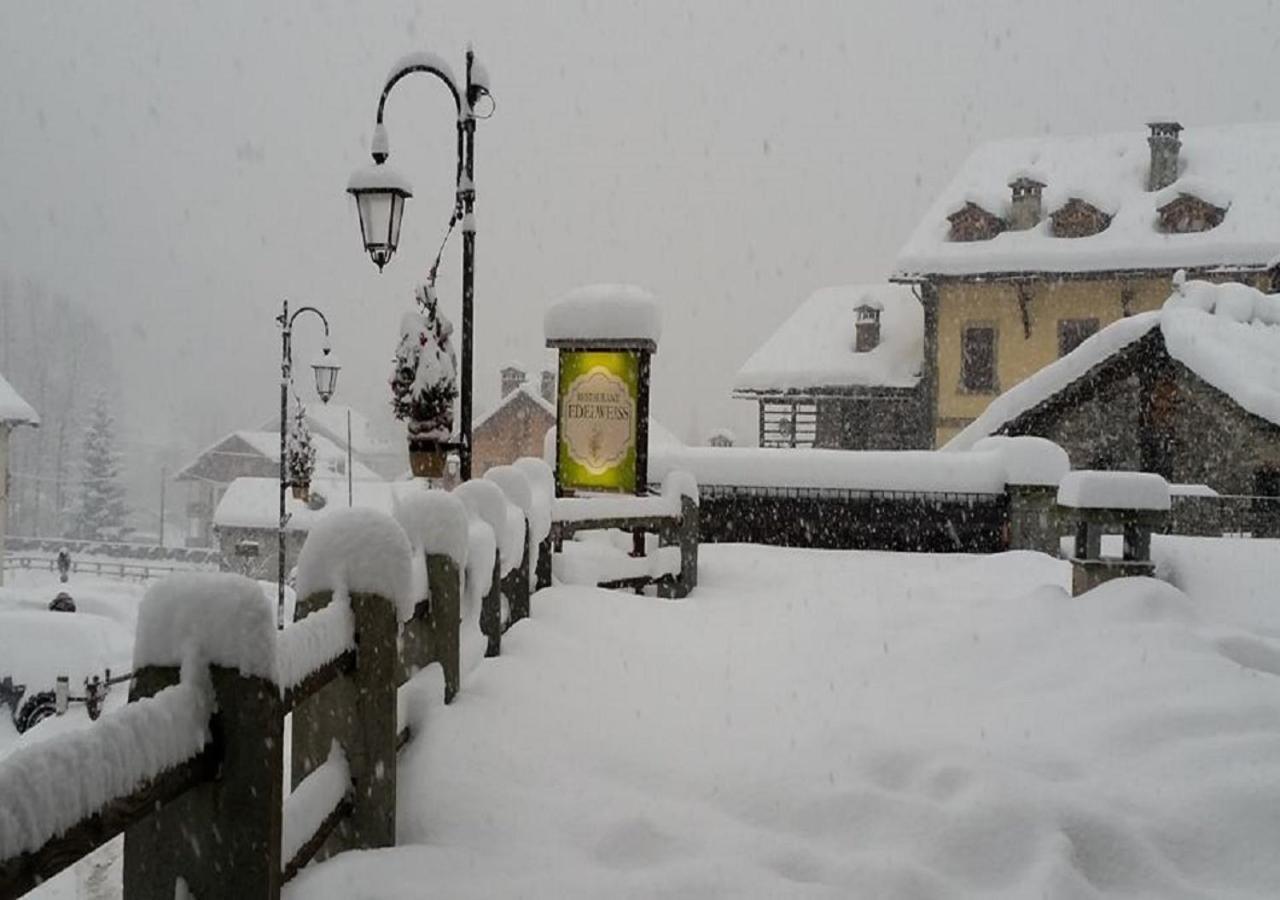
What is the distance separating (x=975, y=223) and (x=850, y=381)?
5686 mm

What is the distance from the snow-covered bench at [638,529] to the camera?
867cm

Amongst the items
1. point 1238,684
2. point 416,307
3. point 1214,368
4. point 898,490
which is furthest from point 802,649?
point 1214,368

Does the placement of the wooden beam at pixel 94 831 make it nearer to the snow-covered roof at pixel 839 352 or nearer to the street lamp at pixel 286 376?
the street lamp at pixel 286 376

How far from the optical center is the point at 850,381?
1146 inches

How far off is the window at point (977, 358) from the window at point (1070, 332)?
5.74 feet

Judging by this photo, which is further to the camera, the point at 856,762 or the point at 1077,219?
the point at 1077,219

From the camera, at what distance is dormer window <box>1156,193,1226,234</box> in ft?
88.2

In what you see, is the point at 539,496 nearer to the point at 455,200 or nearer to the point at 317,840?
the point at 455,200

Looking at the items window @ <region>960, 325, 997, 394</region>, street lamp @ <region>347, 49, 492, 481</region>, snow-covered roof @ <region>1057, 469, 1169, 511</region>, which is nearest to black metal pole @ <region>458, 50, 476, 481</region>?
street lamp @ <region>347, 49, 492, 481</region>

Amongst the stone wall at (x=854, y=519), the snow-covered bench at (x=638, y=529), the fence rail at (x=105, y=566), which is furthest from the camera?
the fence rail at (x=105, y=566)

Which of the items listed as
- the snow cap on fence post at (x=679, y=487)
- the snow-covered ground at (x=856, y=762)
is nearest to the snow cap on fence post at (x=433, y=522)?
the snow-covered ground at (x=856, y=762)

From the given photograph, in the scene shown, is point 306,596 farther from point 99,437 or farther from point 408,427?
point 99,437

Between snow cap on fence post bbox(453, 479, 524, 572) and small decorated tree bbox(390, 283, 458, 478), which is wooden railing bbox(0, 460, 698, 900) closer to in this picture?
snow cap on fence post bbox(453, 479, 524, 572)

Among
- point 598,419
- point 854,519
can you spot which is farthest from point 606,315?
point 854,519
